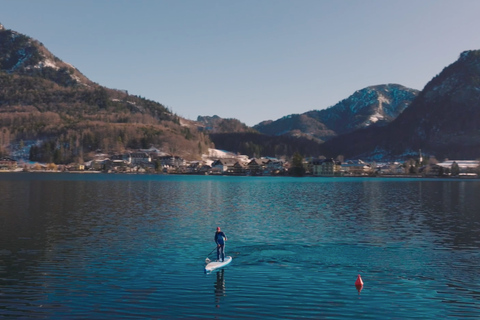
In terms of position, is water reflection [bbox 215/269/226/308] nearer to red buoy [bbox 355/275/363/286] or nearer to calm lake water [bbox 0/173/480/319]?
calm lake water [bbox 0/173/480/319]

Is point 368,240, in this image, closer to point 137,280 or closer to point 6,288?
point 137,280

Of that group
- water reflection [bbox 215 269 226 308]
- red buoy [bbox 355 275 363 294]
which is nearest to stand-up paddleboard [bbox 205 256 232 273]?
water reflection [bbox 215 269 226 308]

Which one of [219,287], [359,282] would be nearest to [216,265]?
[219,287]

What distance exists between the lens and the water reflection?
81.3ft

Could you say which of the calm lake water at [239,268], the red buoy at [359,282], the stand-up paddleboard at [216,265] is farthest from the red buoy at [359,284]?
the stand-up paddleboard at [216,265]

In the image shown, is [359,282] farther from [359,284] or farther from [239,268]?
[239,268]

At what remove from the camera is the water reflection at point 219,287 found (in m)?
24.8

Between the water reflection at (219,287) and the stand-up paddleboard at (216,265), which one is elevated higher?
the stand-up paddleboard at (216,265)

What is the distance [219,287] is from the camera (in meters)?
27.2

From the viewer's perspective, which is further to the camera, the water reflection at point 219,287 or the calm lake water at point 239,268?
the water reflection at point 219,287

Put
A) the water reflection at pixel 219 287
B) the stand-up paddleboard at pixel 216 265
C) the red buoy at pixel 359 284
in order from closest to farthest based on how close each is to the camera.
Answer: the water reflection at pixel 219 287
the red buoy at pixel 359 284
the stand-up paddleboard at pixel 216 265

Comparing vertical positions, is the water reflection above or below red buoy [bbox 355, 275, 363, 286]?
below

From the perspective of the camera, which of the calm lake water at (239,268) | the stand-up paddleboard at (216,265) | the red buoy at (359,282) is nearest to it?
the calm lake water at (239,268)

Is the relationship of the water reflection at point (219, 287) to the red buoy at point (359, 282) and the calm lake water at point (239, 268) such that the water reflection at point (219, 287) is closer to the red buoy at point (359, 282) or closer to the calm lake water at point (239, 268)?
the calm lake water at point (239, 268)
